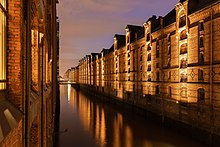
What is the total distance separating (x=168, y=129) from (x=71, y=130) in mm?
12405

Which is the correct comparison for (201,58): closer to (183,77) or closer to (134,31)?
(183,77)

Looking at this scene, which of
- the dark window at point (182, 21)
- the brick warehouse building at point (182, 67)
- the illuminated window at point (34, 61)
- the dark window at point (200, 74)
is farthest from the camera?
the dark window at point (182, 21)

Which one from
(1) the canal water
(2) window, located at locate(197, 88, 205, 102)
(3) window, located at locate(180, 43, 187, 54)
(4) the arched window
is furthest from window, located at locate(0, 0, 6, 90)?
(3) window, located at locate(180, 43, 187, 54)

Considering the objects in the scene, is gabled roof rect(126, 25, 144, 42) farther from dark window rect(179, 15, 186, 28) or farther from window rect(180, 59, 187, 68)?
window rect(180, 59, 187, 68)

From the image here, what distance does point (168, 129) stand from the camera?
23422 millimetres

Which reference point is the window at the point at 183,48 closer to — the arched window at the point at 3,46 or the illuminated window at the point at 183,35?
the illuminated window at the point at 183,35

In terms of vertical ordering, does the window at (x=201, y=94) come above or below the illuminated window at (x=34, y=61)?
below

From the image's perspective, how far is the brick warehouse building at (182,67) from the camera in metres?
17.8

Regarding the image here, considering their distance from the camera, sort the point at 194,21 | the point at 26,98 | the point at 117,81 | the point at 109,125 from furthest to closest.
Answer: the point at 117,81, the point at 109,125, the point at 194,21, the point at 26,98

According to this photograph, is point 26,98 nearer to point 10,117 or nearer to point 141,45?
point 10,117

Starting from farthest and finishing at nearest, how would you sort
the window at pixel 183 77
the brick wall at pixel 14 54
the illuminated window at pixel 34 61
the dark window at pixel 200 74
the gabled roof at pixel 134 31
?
the gabled roof at pixel 134 31
the window at pixel 183 77
the dark window at pixel 200 74
the illuminated window at pixel 34 61
the brick wall at pixel 14 54

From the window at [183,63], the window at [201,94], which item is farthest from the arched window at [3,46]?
the window at [183,63]

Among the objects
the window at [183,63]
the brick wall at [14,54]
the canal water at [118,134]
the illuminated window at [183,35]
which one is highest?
the illuminated window at [183,35]

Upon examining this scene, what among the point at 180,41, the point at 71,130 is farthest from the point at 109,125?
the point at 180,41
